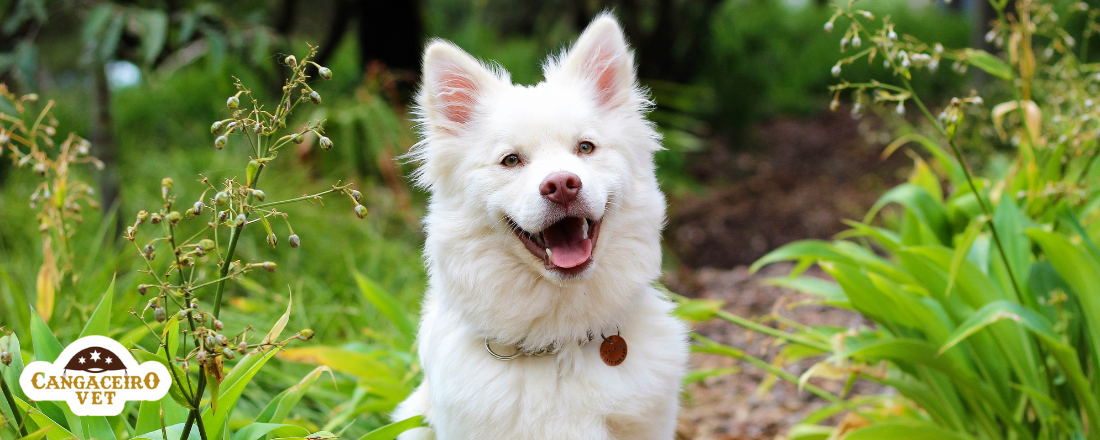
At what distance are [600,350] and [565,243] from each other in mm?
332

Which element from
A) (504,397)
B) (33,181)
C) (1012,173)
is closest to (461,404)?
(504,397)

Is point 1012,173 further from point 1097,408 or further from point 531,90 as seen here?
point 531,90

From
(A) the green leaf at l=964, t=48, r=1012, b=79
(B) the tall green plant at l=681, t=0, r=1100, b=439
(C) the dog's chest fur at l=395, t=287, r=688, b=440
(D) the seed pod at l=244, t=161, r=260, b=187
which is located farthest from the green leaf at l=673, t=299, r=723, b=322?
(D) the seed pod at l=244, t=161, r=260, b=187

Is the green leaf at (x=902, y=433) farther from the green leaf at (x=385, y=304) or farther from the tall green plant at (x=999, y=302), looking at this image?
the green leaf at (x=385, y=304)

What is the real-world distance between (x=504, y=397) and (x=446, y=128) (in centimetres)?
83

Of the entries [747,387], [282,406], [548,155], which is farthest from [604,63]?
[747,387]

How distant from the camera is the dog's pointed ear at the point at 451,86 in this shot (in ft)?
6.73

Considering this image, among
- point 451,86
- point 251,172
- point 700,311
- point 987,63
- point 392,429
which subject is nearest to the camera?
point 251,172

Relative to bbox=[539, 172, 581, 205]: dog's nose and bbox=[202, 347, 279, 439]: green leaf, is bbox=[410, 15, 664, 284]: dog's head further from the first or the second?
bbox=[202, 347, 279, 439]: green leaf

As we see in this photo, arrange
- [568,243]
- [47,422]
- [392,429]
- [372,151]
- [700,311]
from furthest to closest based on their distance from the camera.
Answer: [372,151], [700,311], [392,429], [568,243], [47,422]

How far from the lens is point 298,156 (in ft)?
18.7

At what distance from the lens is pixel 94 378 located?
61.7 inches

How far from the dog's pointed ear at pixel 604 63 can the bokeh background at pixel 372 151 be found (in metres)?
0.65

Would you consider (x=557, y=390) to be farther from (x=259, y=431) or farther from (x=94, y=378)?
(x=94, y=378)
